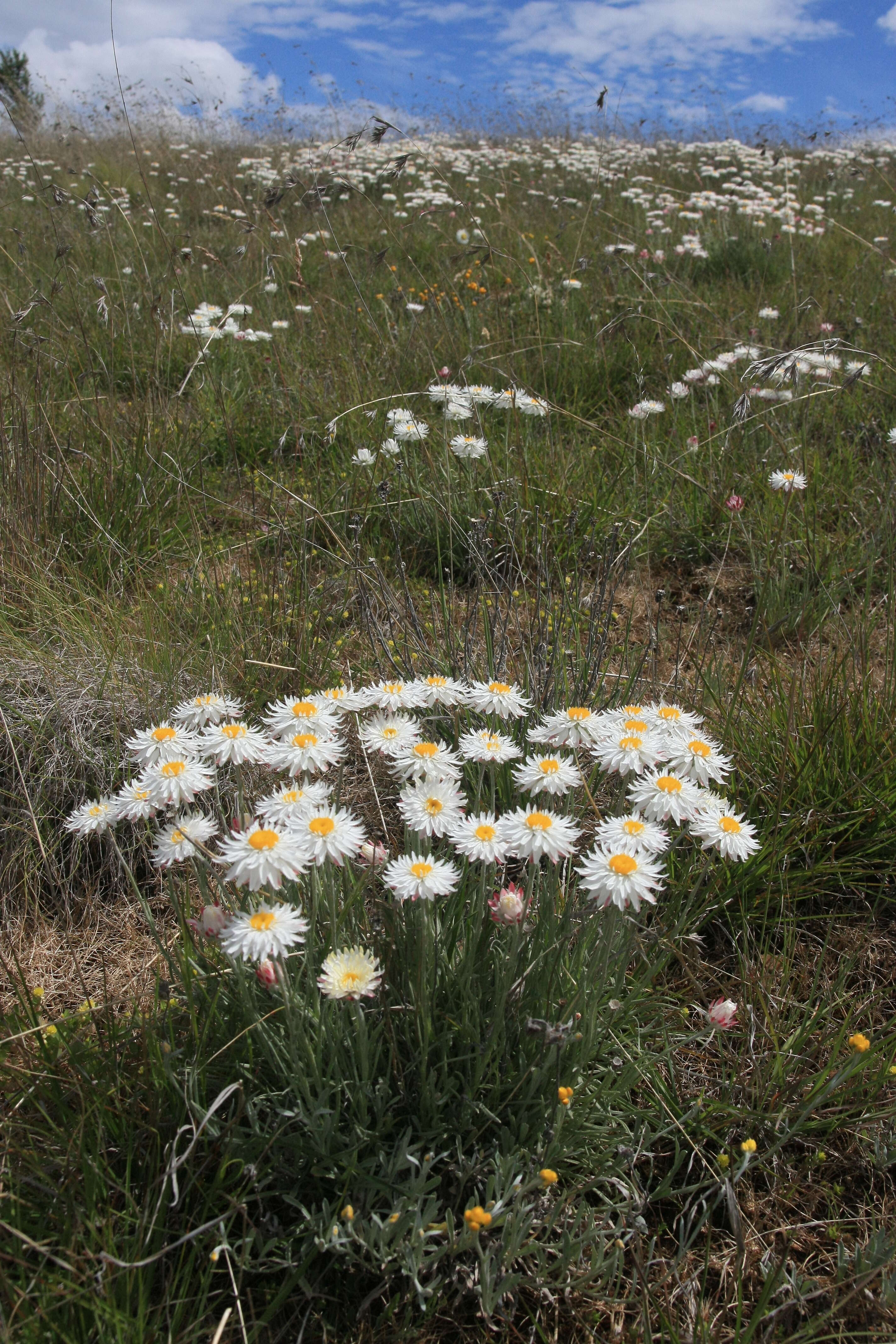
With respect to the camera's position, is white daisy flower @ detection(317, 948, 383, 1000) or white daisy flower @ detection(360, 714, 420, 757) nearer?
white daisy flower @ detection(317, 948, 383, 1000)

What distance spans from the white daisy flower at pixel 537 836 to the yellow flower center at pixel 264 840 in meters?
0.39

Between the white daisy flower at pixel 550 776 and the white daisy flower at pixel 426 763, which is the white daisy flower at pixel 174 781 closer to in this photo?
the white daisy flower at pixel 426 763

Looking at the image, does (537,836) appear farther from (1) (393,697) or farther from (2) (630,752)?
(1) (393,697)

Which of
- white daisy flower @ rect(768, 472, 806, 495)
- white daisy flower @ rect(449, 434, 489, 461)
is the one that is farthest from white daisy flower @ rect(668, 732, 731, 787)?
white daisy flower @ rect(768, 472, 806, 495)

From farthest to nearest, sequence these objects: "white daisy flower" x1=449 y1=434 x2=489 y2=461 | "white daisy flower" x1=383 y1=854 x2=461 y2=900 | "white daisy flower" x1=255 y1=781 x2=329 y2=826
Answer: "white daisy flower" x1=449 y1=434 x2=489 y2=461 < "white daisy flower" x1=255 y1=781 x2=329 y2=826 < "white daisy flower" x1=383 y1=854 x2=461 y2=900

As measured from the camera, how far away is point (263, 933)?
121 cm

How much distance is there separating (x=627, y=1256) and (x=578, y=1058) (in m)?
0.38

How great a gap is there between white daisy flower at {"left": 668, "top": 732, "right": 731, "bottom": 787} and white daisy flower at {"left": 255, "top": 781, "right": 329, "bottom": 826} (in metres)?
0.68

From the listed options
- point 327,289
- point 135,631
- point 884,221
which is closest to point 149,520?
point 135,631

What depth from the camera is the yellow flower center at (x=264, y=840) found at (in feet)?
4.09

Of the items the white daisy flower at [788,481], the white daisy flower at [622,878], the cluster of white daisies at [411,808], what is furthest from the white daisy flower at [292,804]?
the white daisy flower at [788,481]

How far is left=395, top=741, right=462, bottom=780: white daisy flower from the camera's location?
61.4 inches

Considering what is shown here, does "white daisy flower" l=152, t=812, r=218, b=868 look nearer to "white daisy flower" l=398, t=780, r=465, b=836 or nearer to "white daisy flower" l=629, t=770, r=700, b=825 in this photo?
"white daisy flower" l=398, t=780, r=465, b=836

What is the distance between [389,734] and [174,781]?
432mm
